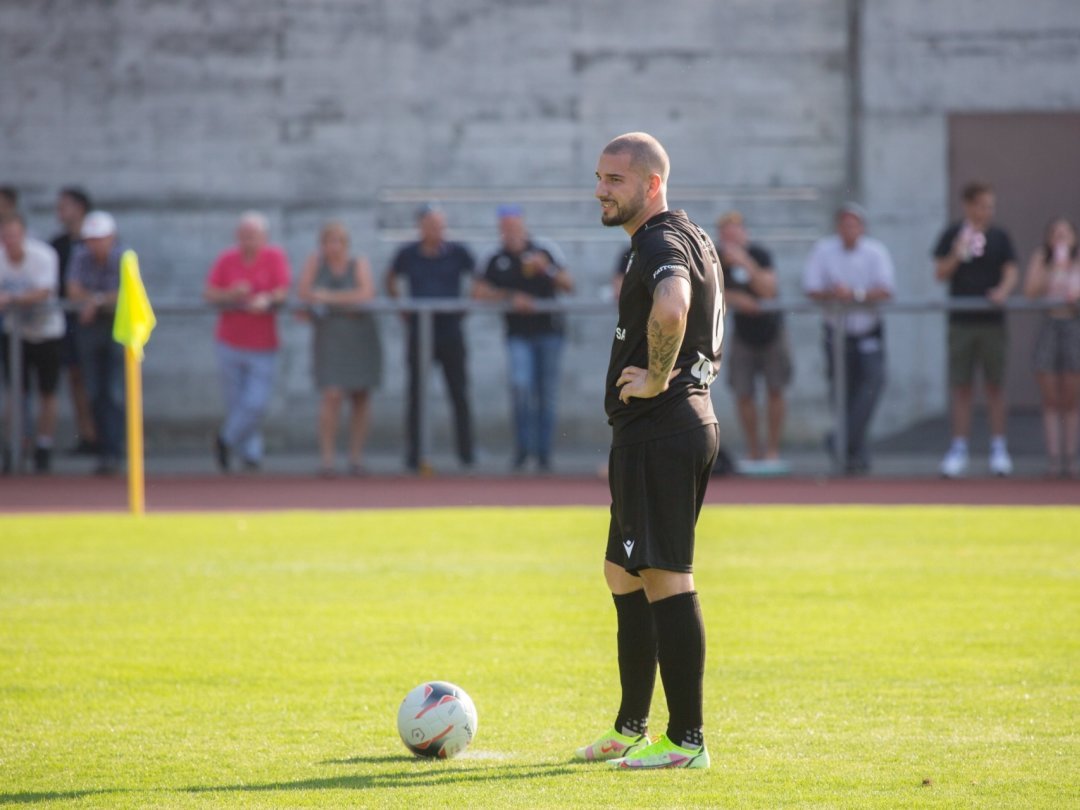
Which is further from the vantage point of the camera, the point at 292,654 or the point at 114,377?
the point at 114,377

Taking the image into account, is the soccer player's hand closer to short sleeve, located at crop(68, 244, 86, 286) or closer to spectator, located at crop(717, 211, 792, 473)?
spectator, located at crop(717, 211, 792, 473)

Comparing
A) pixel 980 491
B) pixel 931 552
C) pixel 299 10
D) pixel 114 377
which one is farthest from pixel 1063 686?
pixel 299 10

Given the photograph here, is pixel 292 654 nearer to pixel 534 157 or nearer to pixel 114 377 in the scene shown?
pixel 114 377

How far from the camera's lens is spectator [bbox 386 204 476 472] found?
16.7 metres

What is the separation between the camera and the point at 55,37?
69.8 ft

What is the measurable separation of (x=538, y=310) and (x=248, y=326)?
2843mm

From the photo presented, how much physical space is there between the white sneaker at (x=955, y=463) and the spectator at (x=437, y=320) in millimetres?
4518

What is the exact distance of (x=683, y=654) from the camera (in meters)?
5.55

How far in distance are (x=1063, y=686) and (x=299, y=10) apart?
53.0 ft

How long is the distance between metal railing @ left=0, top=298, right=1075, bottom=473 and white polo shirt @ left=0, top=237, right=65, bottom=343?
0.13m

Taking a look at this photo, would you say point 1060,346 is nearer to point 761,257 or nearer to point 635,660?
point 761,257

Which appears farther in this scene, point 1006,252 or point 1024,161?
point 1024,161

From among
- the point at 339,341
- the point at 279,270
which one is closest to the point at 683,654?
the point at 339,341

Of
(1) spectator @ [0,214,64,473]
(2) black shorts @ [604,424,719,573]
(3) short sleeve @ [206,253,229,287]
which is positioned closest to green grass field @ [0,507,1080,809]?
Answer: (2) black shorts @ [604,424,719,573]
